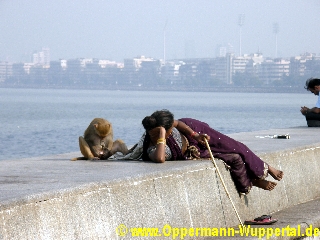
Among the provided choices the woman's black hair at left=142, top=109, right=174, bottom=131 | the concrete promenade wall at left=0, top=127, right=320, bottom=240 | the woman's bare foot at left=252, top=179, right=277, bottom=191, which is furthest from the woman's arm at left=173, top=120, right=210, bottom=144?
the woman's bare foot at left=252, top=179, right=277, bottom=191

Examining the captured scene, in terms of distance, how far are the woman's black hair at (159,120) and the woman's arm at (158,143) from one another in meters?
0.03

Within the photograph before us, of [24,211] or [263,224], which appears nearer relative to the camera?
[24,211]

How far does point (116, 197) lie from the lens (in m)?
5.39

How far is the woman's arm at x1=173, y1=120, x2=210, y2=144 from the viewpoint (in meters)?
7.12

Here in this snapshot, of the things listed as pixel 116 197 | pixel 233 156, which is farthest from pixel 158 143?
pixel 116 197

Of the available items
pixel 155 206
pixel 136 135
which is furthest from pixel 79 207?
pixel 136 135

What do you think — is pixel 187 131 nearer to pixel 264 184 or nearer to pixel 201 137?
pixel 201 137

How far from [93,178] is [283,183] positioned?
283cm

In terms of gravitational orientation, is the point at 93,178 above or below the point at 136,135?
above

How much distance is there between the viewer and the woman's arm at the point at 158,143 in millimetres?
6961

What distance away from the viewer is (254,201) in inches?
289

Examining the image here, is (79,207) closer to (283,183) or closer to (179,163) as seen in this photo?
(179,163)

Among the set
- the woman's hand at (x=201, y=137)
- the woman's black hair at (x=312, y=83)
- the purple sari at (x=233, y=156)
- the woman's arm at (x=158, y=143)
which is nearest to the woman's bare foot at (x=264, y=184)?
the purple sari at (x=233, y=156)

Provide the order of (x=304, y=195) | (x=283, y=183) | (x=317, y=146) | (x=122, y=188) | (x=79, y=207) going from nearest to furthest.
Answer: (x=79, y=207), (x=122, y=188), (x=283, y=183), (x=304, y=195), (x=317, y=146)
